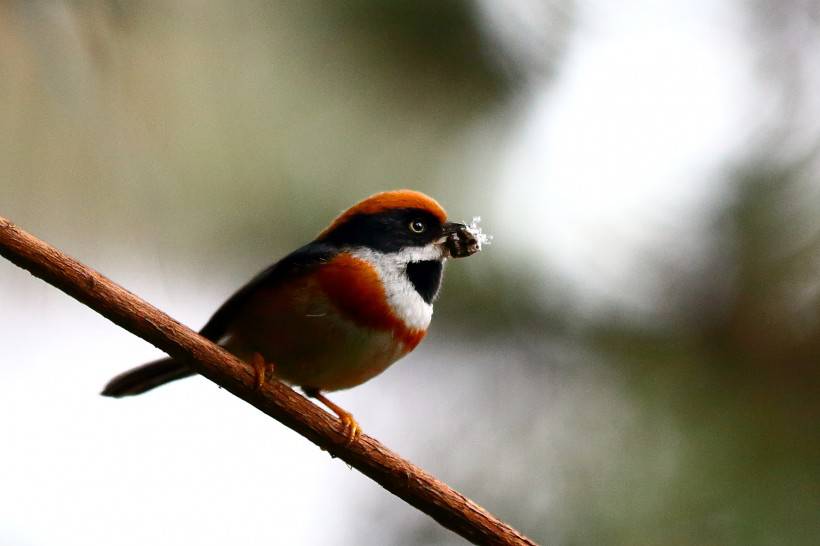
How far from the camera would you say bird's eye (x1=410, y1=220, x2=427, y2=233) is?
351 centimetres

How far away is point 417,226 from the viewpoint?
3.52 meters

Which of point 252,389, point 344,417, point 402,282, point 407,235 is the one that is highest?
point 407,235

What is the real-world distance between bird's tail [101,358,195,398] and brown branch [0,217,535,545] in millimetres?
1182

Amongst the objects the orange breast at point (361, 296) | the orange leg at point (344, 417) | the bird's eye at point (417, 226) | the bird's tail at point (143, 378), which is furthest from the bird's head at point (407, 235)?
the bird's tail at point (143, 378)

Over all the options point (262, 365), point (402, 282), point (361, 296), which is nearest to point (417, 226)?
point (402, 282)

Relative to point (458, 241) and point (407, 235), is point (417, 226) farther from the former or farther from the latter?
point (458, 241)

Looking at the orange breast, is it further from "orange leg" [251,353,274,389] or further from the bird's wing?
"orange leg" [251,353,274,389]

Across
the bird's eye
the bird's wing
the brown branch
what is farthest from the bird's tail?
the brown branch

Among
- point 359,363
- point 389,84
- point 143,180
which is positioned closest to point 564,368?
point 359,363

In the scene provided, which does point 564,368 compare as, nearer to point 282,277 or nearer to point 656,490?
point 656,490

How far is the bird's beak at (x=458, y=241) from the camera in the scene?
3451 mm

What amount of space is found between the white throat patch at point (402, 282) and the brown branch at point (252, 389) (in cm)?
68

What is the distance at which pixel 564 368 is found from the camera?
4094 mm

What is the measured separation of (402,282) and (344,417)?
560 mm
